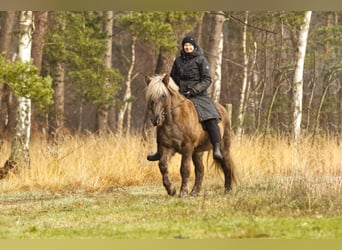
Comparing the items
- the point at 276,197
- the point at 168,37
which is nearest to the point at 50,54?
the point at 168,37

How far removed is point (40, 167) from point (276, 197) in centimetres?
538

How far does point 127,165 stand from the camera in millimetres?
15234

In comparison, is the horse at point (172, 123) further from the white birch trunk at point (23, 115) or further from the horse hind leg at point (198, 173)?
the white birch trunk at point (23, 115)

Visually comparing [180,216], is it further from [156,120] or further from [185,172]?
[185,172]

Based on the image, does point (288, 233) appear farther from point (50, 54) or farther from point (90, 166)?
point (50, 54)

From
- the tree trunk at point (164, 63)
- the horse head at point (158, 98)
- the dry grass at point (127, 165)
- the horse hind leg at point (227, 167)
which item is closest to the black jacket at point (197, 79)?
the horse head at point (158, 98)

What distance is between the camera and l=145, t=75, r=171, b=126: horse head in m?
11.4

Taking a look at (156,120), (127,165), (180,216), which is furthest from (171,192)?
(127,165)

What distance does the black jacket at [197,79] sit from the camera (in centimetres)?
1193

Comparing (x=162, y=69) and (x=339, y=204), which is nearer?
(x=339, y=204)

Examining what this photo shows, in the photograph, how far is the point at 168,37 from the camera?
20.2 m

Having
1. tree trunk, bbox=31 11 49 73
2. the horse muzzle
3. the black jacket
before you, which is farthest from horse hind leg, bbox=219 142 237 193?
tree trunk, bbox=31 11 49 73

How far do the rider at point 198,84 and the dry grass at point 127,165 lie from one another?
1419 millimetres

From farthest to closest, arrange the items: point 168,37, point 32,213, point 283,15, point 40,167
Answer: point 283,15 < point 168,37 < point 40,167 < point 32,213
